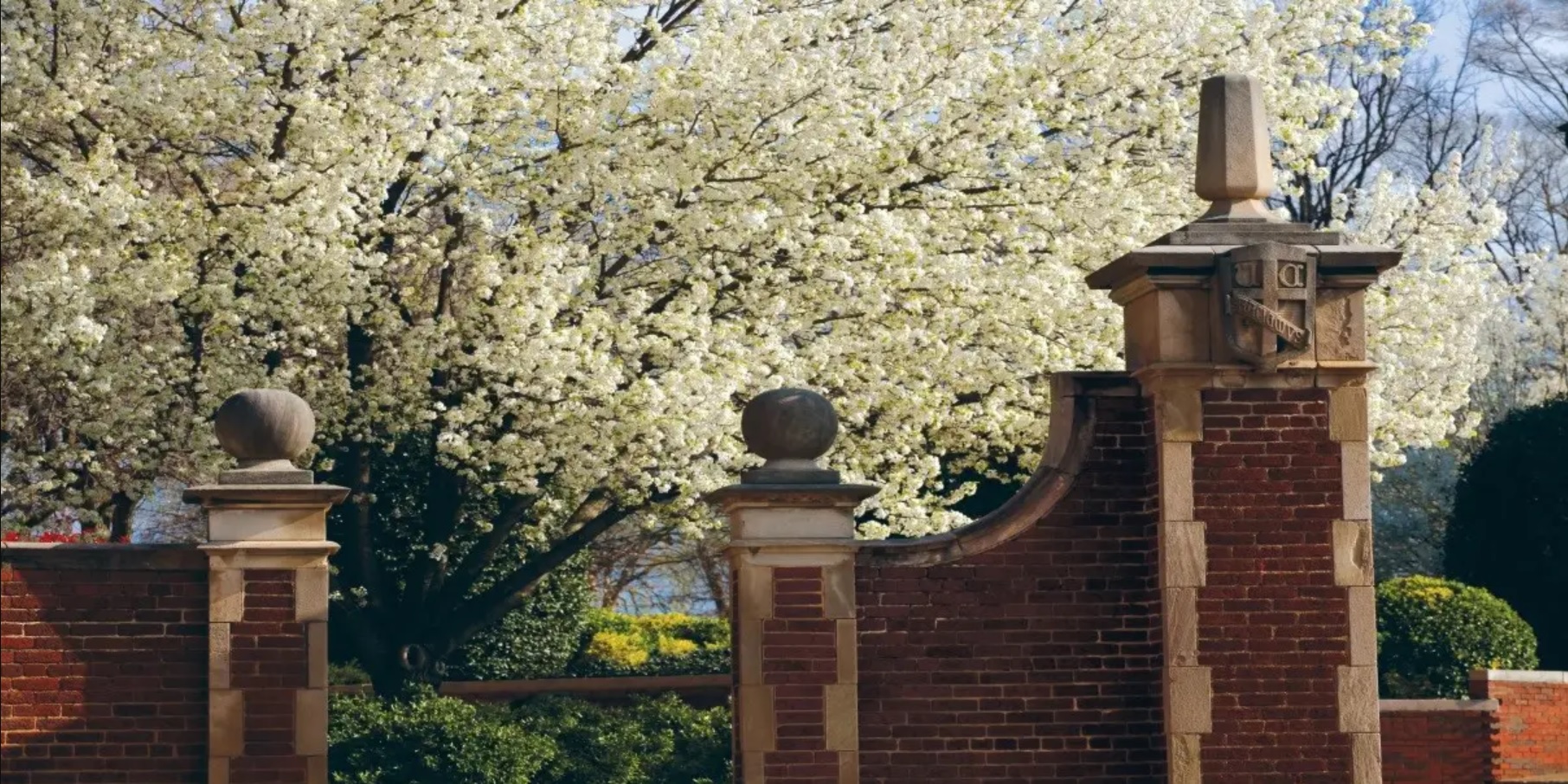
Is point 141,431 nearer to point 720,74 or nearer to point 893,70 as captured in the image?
point 720,74

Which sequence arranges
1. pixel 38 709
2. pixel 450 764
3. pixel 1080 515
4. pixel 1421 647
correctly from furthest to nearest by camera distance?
pixel 1421 647
pixel 450 764
pixel 1080 515
pixel 38 709

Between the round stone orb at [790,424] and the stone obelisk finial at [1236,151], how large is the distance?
220 cm

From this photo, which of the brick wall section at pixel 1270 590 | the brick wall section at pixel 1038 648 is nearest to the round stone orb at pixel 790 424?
the brick wall section at pixel 1038 648

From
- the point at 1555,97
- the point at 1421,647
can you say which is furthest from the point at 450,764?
the point at 1555,97

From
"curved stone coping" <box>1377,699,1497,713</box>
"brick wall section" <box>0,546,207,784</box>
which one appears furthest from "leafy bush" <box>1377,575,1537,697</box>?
"brick wall section" <box>0,546,207,784</box>

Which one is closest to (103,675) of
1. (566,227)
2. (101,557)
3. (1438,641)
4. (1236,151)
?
(101,557)

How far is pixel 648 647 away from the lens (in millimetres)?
24891

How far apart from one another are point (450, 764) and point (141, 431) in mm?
3281

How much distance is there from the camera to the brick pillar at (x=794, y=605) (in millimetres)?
10273

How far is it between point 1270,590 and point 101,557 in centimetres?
556

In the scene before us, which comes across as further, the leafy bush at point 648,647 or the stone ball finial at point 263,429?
the leafy bush at point 648,647

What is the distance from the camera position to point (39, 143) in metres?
14.3

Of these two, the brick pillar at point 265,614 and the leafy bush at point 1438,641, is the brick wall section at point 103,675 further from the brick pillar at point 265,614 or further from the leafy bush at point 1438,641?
the leafy bush at point 1438,641

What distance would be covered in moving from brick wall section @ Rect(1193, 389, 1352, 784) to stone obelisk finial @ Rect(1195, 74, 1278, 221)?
1.01 metres
